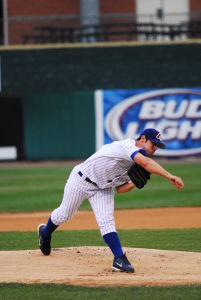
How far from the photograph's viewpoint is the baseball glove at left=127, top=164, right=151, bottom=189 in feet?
27.4

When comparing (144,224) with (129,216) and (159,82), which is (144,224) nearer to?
(129,216)

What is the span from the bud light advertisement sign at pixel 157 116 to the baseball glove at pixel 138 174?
16.5 metres

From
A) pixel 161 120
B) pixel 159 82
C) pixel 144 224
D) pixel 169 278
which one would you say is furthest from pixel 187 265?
pixel 159 82

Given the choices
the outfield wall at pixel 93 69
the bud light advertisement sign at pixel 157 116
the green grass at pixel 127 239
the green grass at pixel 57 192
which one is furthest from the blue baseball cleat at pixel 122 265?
the outfield wall at pixel 93 69

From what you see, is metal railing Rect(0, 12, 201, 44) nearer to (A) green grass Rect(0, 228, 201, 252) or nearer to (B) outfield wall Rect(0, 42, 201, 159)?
(B) outfield wall Rect(0, 42, 201, 159)

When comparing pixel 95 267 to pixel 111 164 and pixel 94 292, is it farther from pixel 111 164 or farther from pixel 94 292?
pixel 94 292

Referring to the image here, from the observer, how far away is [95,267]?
8.57 meters

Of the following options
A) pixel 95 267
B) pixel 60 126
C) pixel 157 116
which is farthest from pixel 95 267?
pixel 60 126

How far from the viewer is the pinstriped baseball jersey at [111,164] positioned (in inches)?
329

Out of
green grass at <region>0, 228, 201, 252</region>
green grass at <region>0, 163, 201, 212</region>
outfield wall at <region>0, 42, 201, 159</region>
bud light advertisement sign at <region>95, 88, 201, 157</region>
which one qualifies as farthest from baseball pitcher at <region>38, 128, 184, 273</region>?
outfield wall at <region>0, 42, 201, 159</region>

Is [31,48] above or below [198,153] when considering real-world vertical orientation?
above

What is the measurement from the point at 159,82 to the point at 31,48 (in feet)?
13.7

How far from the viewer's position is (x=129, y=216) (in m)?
14.3

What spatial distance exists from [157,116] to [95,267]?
54.7ft
